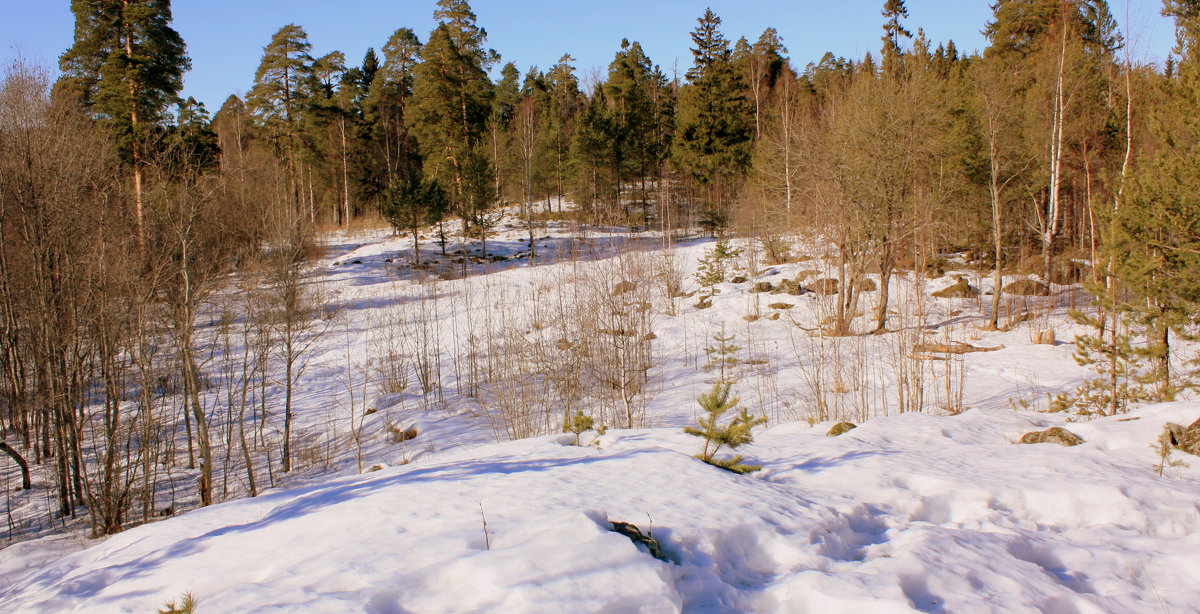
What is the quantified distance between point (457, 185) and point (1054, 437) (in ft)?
98.3

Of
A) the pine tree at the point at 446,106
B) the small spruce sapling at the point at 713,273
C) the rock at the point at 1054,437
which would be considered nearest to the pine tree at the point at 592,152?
the pine tree at the point at 446,106

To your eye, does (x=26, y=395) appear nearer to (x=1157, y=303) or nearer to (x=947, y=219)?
(x=1157, y=303)

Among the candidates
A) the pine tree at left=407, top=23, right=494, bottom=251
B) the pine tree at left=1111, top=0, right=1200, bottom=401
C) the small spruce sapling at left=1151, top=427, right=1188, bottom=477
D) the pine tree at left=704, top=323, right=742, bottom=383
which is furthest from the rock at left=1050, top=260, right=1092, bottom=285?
the pine tree at left=407, top=23, right=494, bottom=251

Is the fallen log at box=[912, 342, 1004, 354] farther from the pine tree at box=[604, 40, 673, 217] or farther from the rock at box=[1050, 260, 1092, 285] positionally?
the pine tree at box=[604, 40, 673, 217]

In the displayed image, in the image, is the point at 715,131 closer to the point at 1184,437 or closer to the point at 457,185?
the point at 457,185

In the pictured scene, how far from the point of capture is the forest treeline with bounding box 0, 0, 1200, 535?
426 inches

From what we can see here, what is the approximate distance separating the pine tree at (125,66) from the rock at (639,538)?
22.1m

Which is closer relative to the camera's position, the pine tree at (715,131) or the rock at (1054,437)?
the rock at (1054,437)

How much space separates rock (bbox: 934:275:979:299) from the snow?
12.9 metres

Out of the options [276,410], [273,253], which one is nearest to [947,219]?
[273,253]

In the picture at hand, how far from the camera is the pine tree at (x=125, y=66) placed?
20.1 m

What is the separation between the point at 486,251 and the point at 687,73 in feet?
63.8

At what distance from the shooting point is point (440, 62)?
34.4m

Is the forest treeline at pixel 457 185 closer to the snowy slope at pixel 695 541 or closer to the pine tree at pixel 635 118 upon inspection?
the pine tree at pixel 635 118
